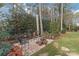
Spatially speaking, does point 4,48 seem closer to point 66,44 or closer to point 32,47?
point 32,47

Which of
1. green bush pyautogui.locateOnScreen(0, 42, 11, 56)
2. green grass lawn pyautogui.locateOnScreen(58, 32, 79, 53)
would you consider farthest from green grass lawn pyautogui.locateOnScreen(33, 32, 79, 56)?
green bush pyautogui.locateOnScreen(0, 42, 11, 56)

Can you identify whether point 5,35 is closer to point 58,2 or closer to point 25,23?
point 25,23

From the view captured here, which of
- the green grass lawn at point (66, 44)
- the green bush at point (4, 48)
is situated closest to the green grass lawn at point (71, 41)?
the green grass lawn at point (66, 44)

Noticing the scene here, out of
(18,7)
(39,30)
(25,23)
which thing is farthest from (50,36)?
(18,7)

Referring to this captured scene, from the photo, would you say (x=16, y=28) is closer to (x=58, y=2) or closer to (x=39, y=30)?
(x=39, y=30)

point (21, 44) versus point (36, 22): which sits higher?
point (36, 22)

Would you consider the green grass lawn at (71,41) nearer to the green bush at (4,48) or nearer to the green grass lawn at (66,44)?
the green grass lawn at (66,44)

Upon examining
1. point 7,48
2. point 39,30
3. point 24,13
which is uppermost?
point 24,13

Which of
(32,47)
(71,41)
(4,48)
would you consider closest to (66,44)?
(71,41)
